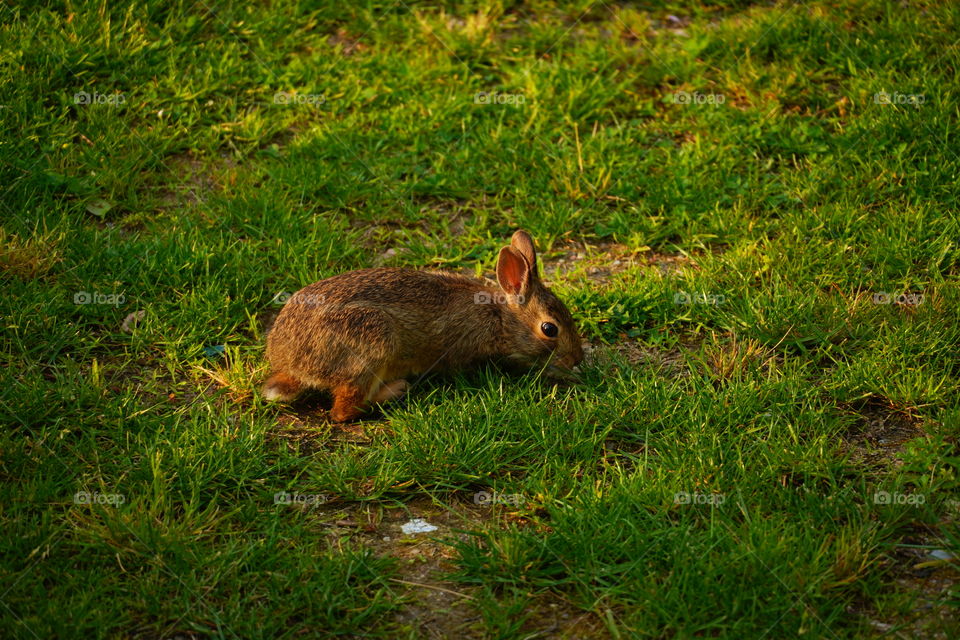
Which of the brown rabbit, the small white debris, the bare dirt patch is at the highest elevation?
the brown rabbit

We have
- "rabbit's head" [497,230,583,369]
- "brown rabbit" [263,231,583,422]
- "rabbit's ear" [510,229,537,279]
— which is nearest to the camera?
"brown rabbit" [263,231,583,422]

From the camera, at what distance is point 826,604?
3.83 metres

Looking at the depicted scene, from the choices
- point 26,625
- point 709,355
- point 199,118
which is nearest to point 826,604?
point 709,355

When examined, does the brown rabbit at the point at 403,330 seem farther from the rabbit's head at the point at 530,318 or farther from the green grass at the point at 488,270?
the green grass at the point at 488,270

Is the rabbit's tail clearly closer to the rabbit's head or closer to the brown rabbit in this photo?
the brown rabbit

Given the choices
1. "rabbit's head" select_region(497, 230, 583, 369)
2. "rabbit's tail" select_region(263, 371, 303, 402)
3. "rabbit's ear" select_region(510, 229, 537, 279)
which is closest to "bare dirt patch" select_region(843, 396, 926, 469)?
"rabbit's head" select_region(497, 230, 583, 369)

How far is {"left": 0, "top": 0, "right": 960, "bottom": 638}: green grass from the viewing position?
402 centimetres

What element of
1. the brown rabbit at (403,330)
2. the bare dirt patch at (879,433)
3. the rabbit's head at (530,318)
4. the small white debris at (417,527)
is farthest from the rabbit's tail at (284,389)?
the bare dirt patch at (879,433)

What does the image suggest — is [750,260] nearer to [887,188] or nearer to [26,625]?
[887,188]

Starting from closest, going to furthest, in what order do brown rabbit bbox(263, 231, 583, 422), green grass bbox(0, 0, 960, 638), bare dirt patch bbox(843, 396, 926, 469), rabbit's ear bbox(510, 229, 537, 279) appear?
green grass bbox(0, 0, 960, 638)
bare dirt patch bbox(843, 396, 926, 469)
brown rabbit bbox(263, 231, 583, 422)
rabbit's ear bbox(510, 229, 537, 279)

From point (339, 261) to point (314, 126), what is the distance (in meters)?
1.63

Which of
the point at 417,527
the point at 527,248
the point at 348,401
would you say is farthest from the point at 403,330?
the point at 417,527

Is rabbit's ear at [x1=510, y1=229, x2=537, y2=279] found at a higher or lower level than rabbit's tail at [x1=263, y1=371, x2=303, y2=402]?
higher

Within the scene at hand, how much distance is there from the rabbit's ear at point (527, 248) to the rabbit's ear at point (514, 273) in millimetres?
35
